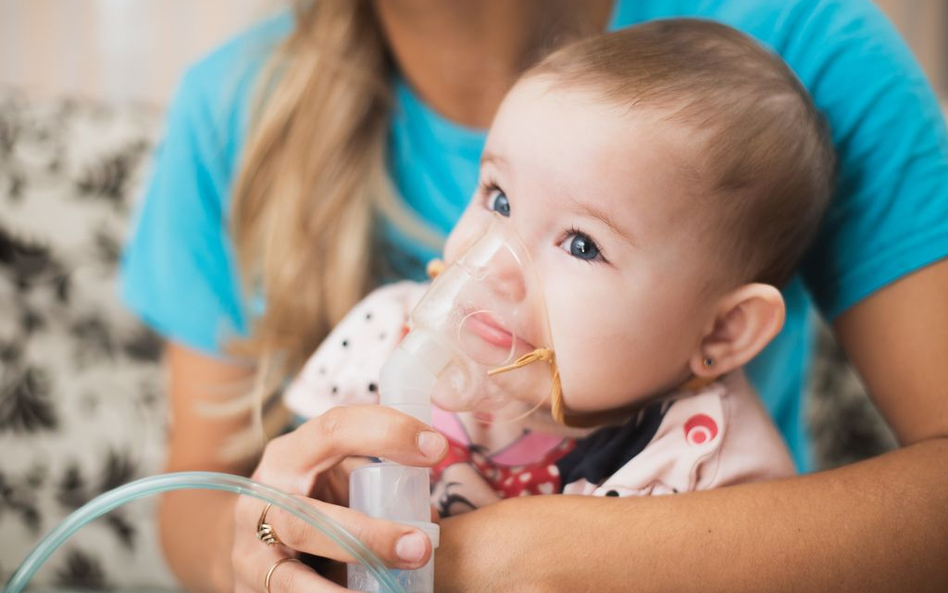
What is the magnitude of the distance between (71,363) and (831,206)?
166 cm

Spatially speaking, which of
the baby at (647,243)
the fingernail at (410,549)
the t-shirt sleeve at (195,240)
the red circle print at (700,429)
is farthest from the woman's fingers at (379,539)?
the t-shirt sleeve at (195,240)

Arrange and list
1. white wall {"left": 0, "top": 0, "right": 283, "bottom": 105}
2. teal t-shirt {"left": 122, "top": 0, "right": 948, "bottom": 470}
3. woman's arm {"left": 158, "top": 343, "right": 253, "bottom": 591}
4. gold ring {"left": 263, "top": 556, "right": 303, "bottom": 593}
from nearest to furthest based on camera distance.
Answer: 1. gold ring {"left": 263, "top": 556, "right": 303, "bottom": 593}
2. teal t-shirt {"left": 122, "top": 0, "right": 948, "bottom": 470}
3. woman's arm {"left": 158, "top": 343, "right": 253, "bottom": 591}
4. white wall {"left": 0, "top": 0, "right": 283, "bottom": 105}

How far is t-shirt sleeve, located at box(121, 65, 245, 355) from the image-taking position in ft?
4.60

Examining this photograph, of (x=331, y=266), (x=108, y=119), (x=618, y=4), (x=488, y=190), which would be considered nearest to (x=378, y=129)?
(x=331, y=266)

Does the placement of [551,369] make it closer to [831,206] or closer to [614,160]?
[614,160]

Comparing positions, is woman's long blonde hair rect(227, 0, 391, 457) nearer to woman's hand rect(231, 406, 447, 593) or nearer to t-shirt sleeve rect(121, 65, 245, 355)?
t-shirt sleeve rect(121, 65, 245, 355)

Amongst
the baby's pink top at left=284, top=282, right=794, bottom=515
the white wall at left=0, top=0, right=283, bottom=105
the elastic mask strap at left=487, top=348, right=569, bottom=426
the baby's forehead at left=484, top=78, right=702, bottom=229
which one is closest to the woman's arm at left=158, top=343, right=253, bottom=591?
the baby's pink top at left=284, top=282, right=794, bottom=515

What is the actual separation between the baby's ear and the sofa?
3.69 ft

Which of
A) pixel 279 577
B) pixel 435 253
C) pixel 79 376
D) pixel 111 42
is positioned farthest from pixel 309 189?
pixel 111 42

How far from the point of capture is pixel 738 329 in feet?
3.10

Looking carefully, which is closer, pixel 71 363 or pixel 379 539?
pixel 379 539

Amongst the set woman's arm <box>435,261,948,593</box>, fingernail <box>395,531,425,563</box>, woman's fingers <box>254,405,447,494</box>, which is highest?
woman's fingers <box>254,405,447,494</box>

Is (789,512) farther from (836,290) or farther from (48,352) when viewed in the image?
(48,352)

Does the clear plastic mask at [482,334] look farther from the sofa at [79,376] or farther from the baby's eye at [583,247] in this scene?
the sofa at [79,376]
